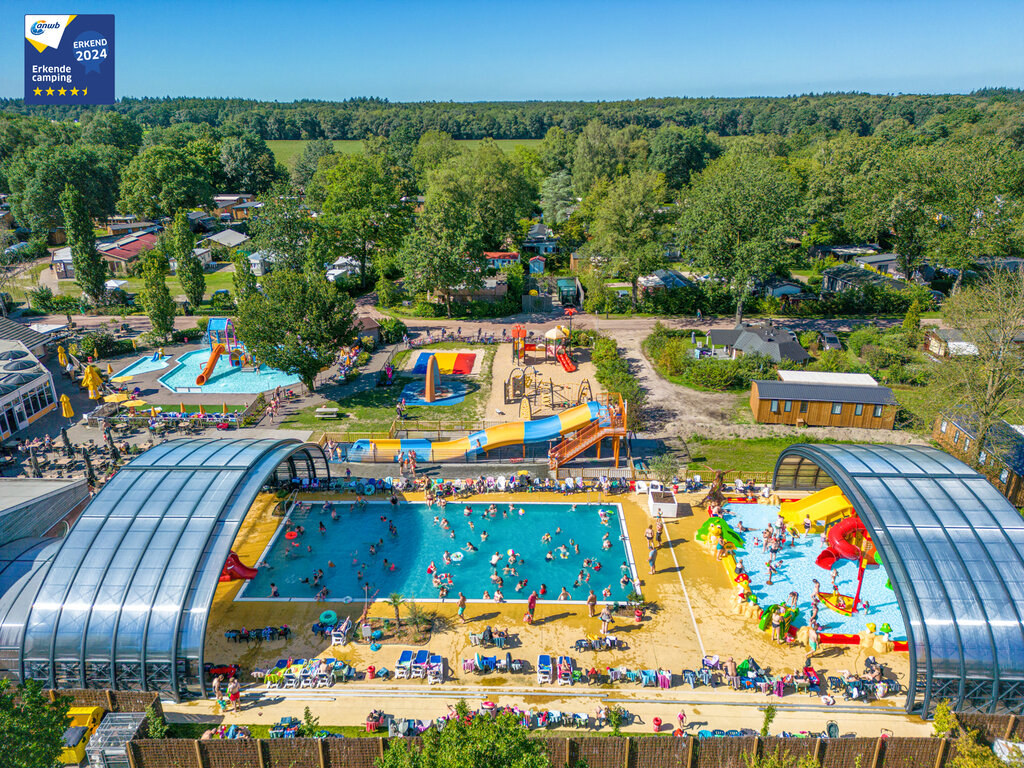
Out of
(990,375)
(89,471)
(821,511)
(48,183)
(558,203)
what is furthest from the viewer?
(558,203)

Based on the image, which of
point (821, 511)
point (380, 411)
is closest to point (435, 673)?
point (821, 511)

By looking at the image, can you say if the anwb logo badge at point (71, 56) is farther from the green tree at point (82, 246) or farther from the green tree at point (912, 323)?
the green tree at point (912, 323)

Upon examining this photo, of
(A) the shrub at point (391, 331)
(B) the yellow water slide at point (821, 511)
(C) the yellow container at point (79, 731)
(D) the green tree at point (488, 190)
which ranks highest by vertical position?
(D) the green tree at point (488, 190)

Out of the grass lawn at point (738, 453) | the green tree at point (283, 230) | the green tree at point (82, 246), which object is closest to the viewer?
the grass lawn at point (738, 453)

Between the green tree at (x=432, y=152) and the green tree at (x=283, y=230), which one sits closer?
the green tree at (x=283, y=230)

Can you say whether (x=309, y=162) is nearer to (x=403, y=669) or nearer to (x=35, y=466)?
(x=35, y=466)

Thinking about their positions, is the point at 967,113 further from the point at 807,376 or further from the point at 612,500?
the point at 612,500

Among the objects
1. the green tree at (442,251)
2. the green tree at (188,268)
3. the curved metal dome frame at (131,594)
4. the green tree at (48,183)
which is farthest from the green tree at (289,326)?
the green tree at (48,183)
